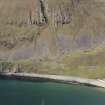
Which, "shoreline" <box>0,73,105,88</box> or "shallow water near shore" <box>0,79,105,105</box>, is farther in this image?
"shoreline" <box>0,73,105,88</box>

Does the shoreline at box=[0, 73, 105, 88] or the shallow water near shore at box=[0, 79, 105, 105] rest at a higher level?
the shoreline at box=[0, 73, 105, 88]

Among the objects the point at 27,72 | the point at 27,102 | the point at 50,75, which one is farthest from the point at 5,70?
the point at 27,102

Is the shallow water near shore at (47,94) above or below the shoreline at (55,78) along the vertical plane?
below

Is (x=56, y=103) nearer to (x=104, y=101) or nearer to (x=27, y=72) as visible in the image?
(x=104, y=101)

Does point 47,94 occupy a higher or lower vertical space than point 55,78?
lower

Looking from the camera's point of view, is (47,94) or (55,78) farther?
(55,78)
